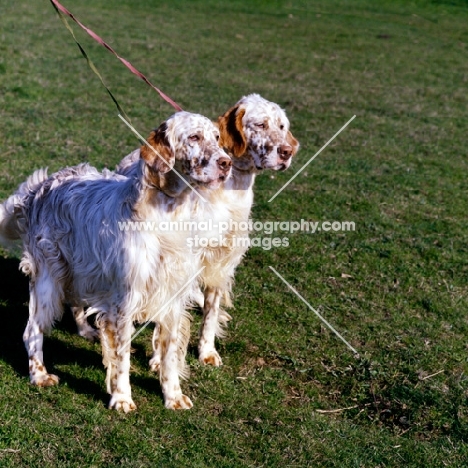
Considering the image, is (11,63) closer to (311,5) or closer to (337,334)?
(337,334)

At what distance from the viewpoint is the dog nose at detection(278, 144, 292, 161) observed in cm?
447

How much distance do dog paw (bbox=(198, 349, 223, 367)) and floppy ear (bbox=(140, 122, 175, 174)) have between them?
162 centimetres

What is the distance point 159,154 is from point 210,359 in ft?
5.62

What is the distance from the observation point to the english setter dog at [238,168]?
4.50 meters

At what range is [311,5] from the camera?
22656mm

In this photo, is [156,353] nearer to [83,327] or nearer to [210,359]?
[210,359]

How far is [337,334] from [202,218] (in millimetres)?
1529

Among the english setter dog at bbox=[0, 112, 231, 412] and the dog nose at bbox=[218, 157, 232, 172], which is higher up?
the dog nose at bbox=[218, 157, 232, 172]

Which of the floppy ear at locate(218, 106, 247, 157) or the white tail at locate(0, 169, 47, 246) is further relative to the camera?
the white tail at locate(0, 169, 47, 246)

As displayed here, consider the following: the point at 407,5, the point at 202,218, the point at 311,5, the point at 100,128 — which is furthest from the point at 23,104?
the point at 407,5

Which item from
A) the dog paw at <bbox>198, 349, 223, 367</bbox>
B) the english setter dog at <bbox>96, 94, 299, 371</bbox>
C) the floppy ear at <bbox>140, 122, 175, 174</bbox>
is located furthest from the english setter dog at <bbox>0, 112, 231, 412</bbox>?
the dog paw at <bbox>198, 349, 223, 367</bbox>

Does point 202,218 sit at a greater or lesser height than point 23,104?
greater

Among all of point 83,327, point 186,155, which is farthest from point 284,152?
point 83,327

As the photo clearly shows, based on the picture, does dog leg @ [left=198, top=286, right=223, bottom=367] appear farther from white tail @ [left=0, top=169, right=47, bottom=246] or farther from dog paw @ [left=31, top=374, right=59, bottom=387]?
white tail @ [left=0, top=169, right=47, bottom=246]
